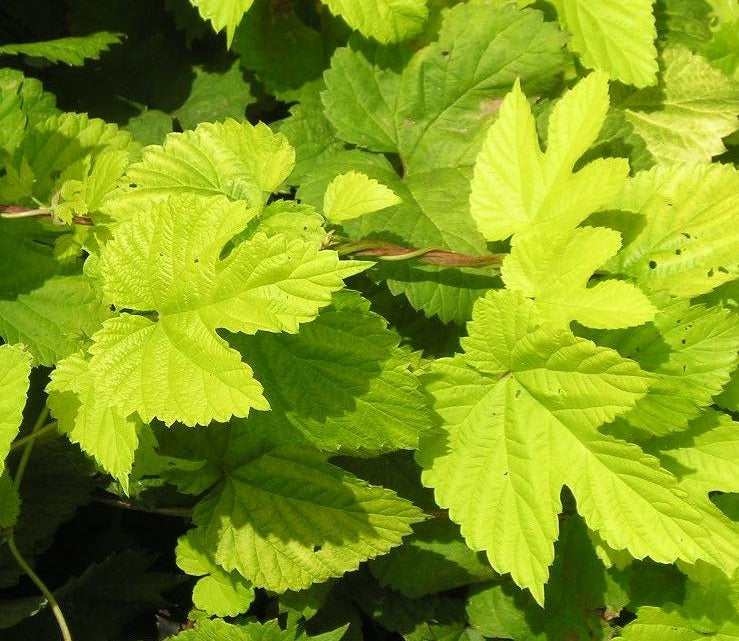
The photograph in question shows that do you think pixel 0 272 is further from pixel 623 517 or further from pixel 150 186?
pixel 623 517

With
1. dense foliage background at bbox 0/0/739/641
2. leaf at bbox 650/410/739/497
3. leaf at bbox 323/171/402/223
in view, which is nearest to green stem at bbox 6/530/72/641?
dense foliage background at bbox 0/0/739/641

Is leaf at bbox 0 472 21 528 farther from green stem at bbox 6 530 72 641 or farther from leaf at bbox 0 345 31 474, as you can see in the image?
leaf at bbox 0 345 31 474

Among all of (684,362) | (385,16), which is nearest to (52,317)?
(385,16)

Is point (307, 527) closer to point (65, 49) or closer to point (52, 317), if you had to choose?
point (52, 317)

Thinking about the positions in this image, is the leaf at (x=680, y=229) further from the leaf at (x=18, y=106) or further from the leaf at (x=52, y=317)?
the leaf at (x=18, y=106)

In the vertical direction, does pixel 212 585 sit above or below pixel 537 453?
below

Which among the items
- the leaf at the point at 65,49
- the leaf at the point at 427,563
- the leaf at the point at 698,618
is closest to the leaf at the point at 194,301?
the leaf at the point at 65,49

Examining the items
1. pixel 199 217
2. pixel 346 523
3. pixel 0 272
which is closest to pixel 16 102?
pixel 0 272
